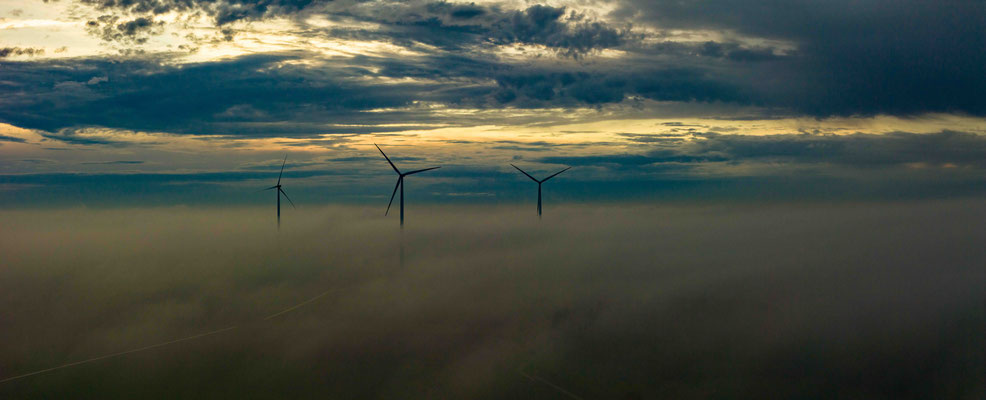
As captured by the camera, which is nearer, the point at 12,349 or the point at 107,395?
the point at 107,395

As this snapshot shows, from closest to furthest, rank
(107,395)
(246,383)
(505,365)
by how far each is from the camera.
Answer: (107,395) < (246,383) < (505,365)

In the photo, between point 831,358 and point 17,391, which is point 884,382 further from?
point 17,391

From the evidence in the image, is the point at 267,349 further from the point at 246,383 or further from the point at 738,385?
the point at 738,385

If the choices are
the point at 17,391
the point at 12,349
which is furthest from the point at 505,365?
the point at 12,349

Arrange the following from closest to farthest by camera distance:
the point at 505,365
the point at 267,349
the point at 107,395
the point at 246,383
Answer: the point at 107,395 → the point at 246,383 → the point at 505,365 → the point at 267,349

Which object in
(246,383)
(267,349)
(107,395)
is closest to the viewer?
(107,395)

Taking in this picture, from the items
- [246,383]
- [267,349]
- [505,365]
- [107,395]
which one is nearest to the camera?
[107,395]

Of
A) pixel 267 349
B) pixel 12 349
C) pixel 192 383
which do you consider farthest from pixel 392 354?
pixel 12 349

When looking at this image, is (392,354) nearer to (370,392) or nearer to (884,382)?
(370,392)

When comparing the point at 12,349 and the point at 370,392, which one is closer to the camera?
the point at 370,392
